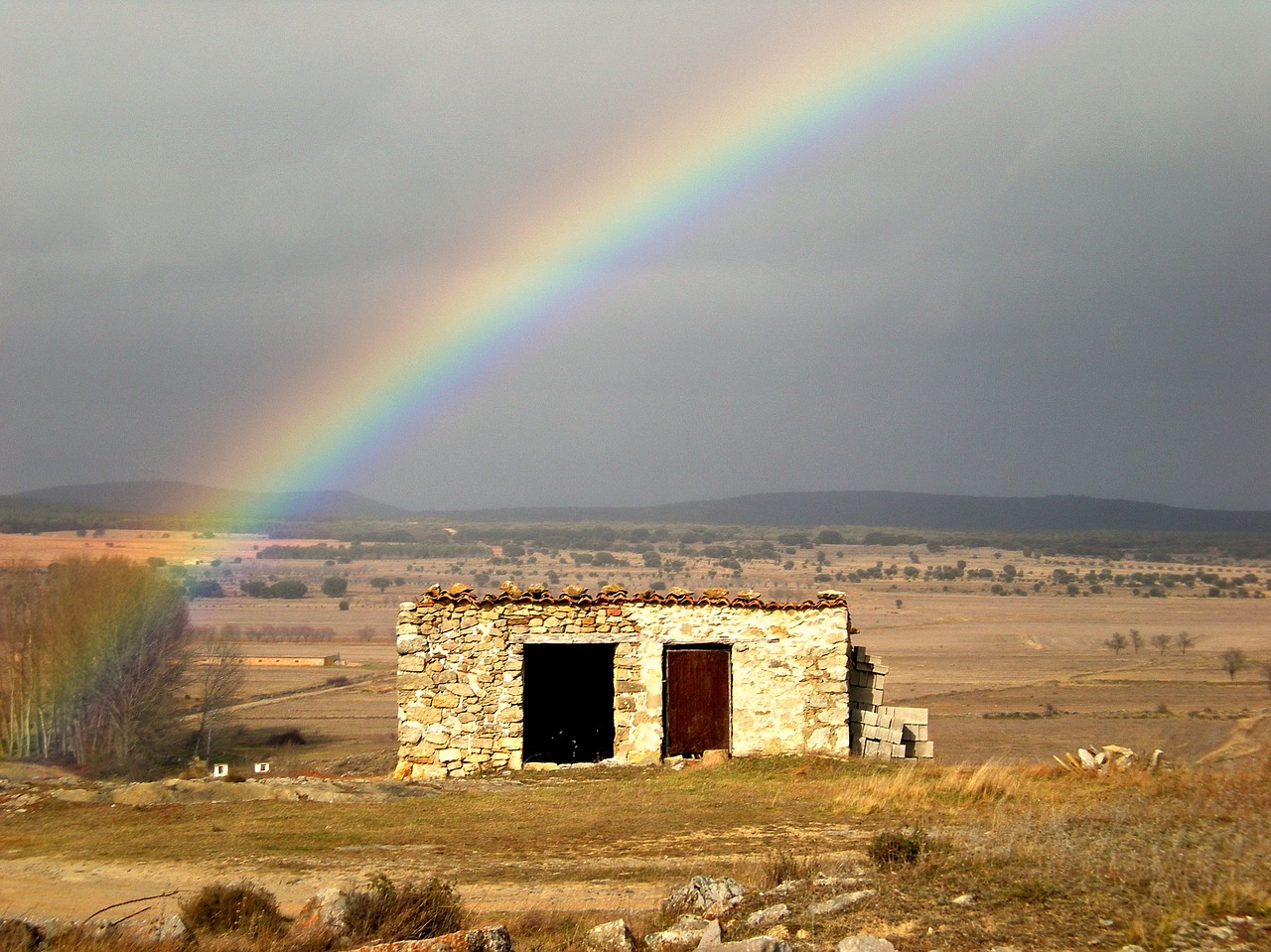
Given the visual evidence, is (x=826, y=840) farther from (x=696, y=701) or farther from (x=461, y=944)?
(x=696, y=701)

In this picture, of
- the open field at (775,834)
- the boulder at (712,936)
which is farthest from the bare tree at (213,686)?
the boulder at (712,936)

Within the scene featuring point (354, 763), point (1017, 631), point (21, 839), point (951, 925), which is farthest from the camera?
point (1017, 631)

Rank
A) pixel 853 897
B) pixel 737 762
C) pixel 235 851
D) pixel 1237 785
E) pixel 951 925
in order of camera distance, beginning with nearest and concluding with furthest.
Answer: pixel 951 925 < pixel 853 897 < pixel 1237 785 < pixel 235 851 < pixel 737 762

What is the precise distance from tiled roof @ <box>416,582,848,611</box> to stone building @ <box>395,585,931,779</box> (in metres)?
0.02

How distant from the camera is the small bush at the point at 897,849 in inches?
356

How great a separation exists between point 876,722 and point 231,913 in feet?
43.5

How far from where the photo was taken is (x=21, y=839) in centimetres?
1338

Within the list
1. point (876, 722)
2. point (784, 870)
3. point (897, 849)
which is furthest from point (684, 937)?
point (876, 722)

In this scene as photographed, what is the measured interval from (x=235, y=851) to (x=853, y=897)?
7177mm

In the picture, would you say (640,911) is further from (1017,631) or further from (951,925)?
(1017,631)

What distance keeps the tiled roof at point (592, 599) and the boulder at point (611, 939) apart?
34.2 ft

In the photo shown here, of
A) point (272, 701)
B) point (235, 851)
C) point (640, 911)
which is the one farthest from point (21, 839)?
point (272, 701)

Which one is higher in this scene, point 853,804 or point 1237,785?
point 1237,785

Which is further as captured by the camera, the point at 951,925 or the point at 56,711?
the point at 56,711
